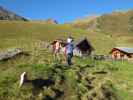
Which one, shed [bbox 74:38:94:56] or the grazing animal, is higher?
shed [bbox 74:38:94:56]

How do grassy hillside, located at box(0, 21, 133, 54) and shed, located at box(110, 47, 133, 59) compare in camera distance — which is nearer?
shed, located at box(110, 47, 133, 59)

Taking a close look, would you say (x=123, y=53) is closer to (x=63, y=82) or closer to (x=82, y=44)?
(x=82, y=44)

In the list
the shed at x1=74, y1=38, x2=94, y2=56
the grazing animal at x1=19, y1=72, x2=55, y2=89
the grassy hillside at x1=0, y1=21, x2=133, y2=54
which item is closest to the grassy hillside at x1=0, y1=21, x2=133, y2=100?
the grazing animal at x1=19, y1=72, x2=55, y2=89

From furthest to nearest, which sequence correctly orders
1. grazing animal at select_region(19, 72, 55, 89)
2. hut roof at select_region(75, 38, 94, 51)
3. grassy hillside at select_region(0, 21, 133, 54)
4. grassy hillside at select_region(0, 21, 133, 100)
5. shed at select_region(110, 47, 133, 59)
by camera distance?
grassy hillside at select_region(0, 21, 133, 54), hut roof at select_region(75, 38, 94, 51), shed at select_region(110, 47, 133, 59), grazing animal at select_region(19, 72, 55, 89), grassy hillside at select_region(0, 21, 133, 100)

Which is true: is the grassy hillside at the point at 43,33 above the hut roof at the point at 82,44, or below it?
above

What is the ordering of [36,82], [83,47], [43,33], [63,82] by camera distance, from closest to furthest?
[36,82], [63,82], [83,47], [43,33]

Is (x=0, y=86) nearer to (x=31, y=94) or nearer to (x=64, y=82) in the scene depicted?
(x=31, y=94)

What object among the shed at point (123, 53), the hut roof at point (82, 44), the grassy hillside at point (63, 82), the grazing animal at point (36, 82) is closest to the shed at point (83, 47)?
the hut roof at point (82, 44)

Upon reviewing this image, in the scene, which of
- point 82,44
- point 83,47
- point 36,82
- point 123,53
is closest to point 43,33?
point 83,47

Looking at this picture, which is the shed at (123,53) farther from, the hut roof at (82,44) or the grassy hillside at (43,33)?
the grassy hillside at (43,33)

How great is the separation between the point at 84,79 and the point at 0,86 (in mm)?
8064

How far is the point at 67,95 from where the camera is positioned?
2328 centimetres

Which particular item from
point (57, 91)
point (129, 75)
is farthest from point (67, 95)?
point (129, 75)

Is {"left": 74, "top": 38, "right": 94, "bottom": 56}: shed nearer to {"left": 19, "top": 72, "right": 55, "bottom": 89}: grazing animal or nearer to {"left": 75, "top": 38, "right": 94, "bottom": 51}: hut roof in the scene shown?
{"left": 75, "top": 38, "right": 94, "bottom": 51}: hut roof
